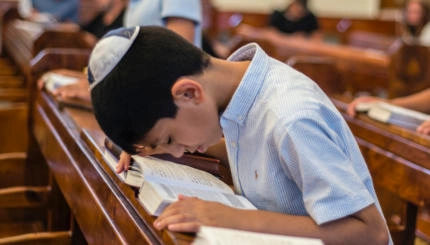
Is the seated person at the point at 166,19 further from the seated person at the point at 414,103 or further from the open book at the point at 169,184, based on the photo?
the open book at the point at 169,184

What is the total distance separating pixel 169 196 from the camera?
1337mm

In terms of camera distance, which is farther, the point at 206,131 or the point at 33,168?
the point at 33,168

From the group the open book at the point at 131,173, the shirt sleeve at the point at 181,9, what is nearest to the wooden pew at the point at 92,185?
the open book at the point at 131,173

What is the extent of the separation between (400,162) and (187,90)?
124 cm

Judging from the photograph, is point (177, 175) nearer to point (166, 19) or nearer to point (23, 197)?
point (166, 19)

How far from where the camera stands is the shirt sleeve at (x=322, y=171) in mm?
1266

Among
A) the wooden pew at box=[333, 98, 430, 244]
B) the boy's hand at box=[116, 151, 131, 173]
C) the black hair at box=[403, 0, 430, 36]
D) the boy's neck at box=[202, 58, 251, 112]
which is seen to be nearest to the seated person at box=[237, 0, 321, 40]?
→ the black hair at box=[403, 0, 430, 36]

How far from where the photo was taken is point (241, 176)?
1495mm

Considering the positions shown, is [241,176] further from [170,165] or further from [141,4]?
[141,4]

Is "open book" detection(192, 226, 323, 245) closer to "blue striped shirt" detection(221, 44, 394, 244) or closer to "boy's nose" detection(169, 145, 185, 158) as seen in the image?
"blue striped shirt" detection(221, 44, 394, 244)

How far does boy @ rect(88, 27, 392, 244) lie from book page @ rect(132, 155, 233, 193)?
0.19 feet

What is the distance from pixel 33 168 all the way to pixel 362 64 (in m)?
2.88

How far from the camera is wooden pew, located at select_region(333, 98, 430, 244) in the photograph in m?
2.30

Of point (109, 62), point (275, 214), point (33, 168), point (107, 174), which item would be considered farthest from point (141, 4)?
point (275, 214)
